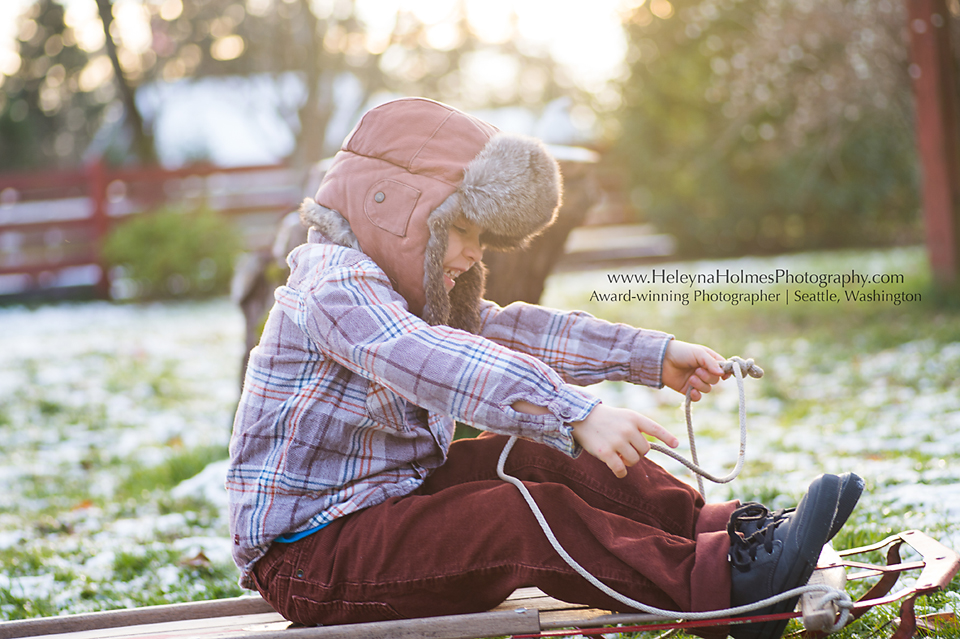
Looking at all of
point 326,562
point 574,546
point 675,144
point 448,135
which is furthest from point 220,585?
point 675,144

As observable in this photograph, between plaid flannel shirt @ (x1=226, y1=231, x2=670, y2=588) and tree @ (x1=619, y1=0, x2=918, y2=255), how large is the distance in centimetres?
754

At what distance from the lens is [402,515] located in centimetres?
171

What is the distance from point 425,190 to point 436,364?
404 millimetres

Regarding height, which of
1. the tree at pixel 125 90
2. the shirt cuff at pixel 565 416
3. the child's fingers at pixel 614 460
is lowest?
the child's fingers at pixel 614 460

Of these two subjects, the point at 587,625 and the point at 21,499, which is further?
the point at 21,499

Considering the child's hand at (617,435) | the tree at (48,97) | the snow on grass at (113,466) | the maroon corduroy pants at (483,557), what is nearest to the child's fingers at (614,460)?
the child's hand at (617,435)

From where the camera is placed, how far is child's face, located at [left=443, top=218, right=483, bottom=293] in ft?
6.05

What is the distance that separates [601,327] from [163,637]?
1.17m

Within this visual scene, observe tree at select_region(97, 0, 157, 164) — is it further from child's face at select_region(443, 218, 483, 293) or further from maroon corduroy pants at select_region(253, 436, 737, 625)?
maroon corduroy pants at select_region(253, 436, 737, 625)

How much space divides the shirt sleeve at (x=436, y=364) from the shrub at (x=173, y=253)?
9449mm

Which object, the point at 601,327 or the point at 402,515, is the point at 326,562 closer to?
the point at 402,515

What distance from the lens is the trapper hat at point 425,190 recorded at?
1.77 metres

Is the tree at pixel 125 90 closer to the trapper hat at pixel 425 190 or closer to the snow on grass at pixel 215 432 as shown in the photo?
the snow on grass at pixel 215 432

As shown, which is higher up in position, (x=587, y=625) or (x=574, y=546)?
(x=574, y=546)
